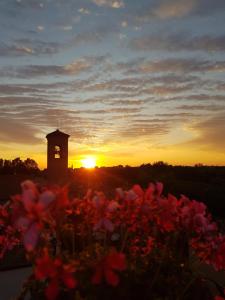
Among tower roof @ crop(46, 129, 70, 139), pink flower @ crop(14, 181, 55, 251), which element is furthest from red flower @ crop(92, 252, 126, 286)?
tower roof @ crop(46, 129, 70, 139)

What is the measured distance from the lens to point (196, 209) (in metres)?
1.34

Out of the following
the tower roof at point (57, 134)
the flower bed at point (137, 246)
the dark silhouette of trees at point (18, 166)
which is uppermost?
the tower roof at point (57, 134)

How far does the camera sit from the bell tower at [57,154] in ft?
41.5

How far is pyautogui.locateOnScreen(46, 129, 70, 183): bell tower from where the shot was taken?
12656mm

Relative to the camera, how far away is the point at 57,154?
506 inches

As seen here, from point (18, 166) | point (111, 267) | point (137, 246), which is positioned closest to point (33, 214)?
point (111, 267)

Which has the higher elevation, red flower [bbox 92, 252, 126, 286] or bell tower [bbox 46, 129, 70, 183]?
bell tower [bbox 46, 129, 70, 183]

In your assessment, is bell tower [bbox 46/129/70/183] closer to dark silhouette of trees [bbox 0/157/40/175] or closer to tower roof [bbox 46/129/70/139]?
tower roof [bbox 46/129/70/139]

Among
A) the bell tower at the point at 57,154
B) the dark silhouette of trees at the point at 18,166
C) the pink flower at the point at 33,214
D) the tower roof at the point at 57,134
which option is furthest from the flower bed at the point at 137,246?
the dark silhouette of trees at the point at 18,166

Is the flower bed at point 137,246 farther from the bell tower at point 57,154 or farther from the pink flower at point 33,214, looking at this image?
the bell tower at point 57,154

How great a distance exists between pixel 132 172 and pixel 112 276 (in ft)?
43.3

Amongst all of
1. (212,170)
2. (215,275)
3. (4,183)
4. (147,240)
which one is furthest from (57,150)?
(147,240)

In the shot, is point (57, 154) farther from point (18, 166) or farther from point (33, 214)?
point (33, 214)

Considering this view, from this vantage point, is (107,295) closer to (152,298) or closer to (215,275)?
(152,298)
